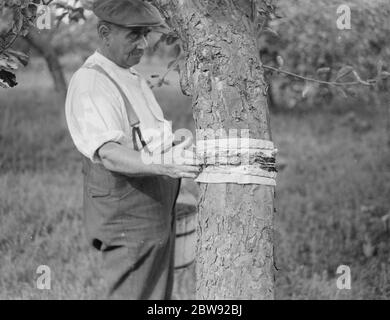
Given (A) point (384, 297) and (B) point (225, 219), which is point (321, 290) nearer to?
(A) point (384, 297)

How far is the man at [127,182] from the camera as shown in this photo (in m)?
3.17

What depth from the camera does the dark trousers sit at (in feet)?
10.6

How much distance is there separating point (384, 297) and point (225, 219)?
263cm

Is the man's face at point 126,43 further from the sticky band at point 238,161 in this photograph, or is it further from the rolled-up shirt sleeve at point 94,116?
the sticky band at point 238,161

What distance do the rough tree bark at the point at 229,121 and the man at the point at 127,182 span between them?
434mm

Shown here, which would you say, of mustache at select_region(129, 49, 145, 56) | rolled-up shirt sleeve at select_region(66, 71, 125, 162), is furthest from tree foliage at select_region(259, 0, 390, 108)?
rolled-up shirt sleeve at select_region(66, 71, 125, 162)

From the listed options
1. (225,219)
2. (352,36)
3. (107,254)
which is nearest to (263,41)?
(352,36)

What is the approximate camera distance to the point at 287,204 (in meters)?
6.51

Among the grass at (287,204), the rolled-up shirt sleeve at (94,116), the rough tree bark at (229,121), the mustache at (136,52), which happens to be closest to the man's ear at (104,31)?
the mustache at (136,52)

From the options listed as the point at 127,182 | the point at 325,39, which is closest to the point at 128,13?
the point at 127,182

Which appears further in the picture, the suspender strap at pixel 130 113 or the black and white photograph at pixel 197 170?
the suspender strap at pixel 130 113

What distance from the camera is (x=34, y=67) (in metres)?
10.6

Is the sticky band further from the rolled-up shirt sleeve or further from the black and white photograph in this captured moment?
the rolled-up shirt sleeve

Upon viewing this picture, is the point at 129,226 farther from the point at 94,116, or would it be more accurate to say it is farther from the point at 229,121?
the point at 229,121
